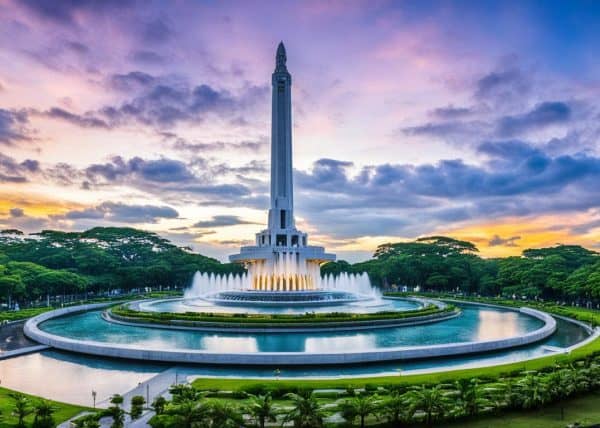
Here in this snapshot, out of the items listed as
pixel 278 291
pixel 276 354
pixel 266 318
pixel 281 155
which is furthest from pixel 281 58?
pixel 276 354

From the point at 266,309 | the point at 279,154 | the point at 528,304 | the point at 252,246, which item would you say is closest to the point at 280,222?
Answer: the point at 252,246

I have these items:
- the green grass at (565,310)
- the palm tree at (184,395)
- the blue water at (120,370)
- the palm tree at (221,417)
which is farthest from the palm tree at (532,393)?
the green grass at (565,310)

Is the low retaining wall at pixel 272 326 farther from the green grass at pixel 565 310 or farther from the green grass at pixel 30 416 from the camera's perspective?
the green grass at pixel 30 416

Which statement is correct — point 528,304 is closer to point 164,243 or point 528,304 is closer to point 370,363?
point 370,363

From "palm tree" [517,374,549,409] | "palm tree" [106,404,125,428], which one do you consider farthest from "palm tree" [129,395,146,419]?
"palm tree" [517,374,549,409]

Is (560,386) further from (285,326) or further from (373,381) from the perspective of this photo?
(285,326)

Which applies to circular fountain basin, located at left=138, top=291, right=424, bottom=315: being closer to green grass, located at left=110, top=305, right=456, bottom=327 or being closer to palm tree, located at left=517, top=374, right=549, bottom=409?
green grass, located at left=110, top=305, right=456, bottom=327
